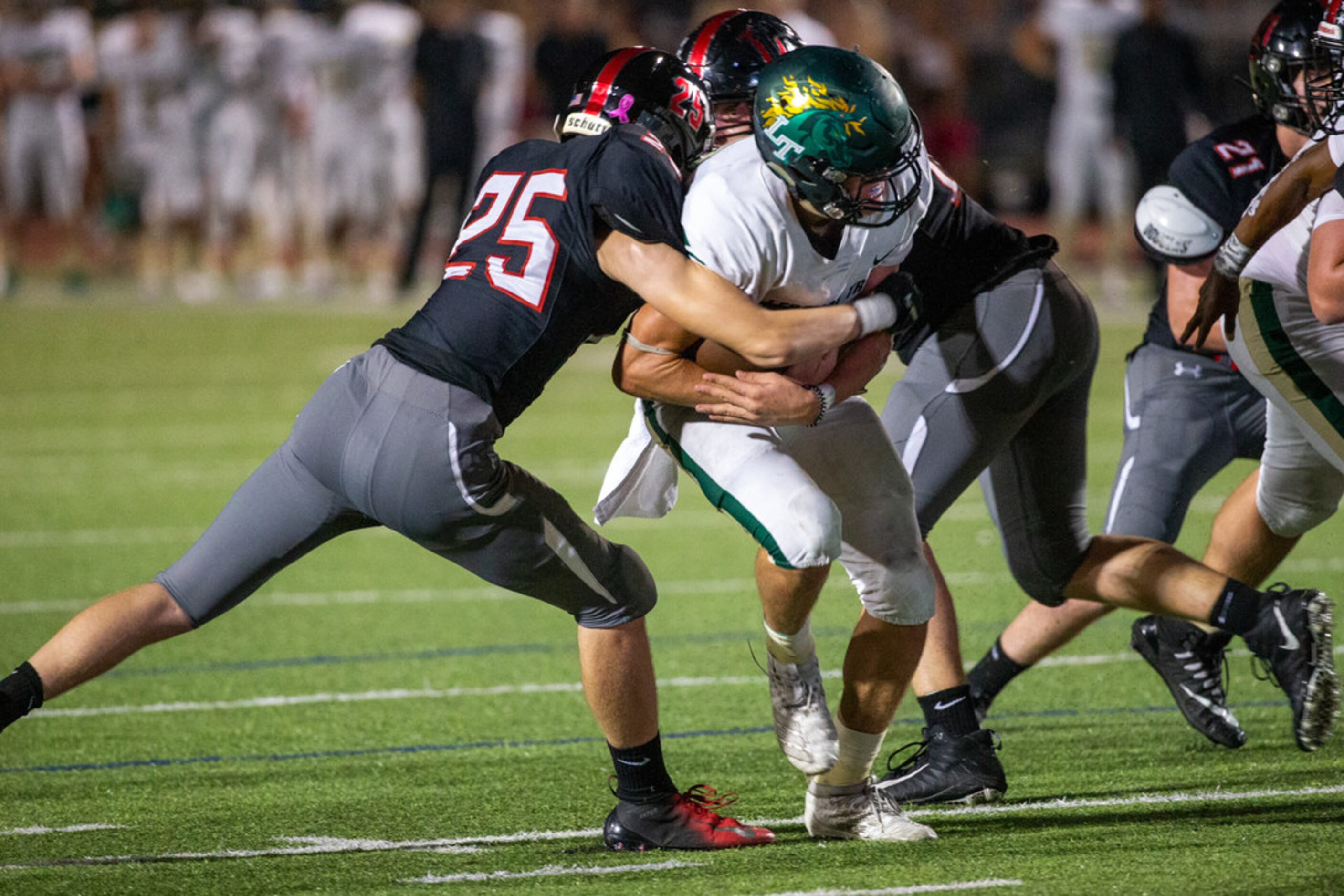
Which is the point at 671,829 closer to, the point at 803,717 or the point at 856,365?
the point at 803,717

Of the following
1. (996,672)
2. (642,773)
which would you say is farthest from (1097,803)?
(642,773)

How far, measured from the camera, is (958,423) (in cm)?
390

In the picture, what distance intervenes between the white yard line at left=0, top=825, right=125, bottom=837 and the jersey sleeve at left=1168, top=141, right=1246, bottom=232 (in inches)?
110

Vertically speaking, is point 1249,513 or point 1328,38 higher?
point 1328,38

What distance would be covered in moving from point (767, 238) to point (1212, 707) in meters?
1.78

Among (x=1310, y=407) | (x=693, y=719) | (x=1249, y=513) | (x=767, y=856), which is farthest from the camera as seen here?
(x=693, y=719)

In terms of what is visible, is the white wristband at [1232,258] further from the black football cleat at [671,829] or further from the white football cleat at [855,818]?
the black football cleat at [671,829]

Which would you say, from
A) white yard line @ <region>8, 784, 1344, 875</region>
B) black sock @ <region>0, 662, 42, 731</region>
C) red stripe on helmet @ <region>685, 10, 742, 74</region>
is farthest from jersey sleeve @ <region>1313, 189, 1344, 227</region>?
black sock @ <region>0, 662, 42, 731</region>

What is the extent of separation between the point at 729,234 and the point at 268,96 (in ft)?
45.5

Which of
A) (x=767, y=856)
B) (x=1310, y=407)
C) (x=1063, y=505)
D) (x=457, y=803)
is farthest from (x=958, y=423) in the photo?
(x=457, y=803)

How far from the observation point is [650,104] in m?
3.57

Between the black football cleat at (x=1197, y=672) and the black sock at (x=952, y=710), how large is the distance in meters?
0.62

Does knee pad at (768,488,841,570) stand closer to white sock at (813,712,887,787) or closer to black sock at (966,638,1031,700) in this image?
white sock at (813,712,887,787)

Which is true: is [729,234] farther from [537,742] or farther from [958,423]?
[537,742]
